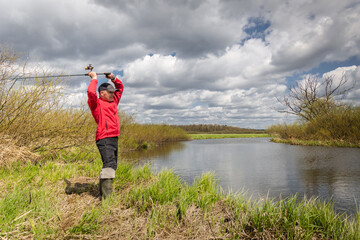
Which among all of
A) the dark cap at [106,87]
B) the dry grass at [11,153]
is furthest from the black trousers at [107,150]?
the dry grass at [11,153]

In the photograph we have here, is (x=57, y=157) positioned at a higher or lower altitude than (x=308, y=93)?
lower

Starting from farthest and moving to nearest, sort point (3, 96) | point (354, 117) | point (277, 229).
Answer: point (354, 117) → point (3, 96) → point (277, 229)

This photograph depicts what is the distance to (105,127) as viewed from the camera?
149 inches

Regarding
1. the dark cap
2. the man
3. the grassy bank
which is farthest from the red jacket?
the grassy bank

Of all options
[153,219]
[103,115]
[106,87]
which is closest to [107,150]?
[103,115]

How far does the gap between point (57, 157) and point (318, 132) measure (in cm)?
3039

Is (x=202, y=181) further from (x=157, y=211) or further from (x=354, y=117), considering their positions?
(x=354, y=117)

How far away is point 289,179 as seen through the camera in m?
9.64

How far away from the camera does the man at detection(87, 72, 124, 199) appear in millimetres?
3764

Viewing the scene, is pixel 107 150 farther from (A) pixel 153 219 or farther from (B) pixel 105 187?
(A) pixel 153 219

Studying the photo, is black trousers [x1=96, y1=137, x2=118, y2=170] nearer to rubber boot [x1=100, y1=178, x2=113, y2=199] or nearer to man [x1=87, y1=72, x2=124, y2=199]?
man [x1=87, y1=72, x2=124, y2=199]

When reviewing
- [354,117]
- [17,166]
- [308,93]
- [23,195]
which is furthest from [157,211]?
[308,93]

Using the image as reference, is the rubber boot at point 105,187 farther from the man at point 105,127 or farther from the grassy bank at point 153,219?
the grassy bank at point 153,219

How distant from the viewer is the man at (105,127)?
12.3ft
